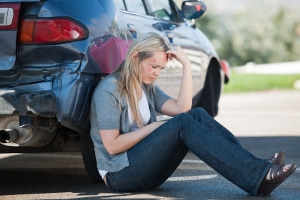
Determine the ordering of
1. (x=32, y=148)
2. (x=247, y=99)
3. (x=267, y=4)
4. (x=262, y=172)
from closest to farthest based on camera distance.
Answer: (x=262, y=172)
(x=32, y=148)
(x=247, y=99)
(x=267, y=4)

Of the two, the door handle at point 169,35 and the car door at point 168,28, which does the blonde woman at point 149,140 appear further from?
the door handle at point 169,35

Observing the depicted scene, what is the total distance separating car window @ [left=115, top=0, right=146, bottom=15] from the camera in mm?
6516

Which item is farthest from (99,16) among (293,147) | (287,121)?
(287,121)

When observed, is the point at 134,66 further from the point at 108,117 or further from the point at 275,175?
the point at 275,175

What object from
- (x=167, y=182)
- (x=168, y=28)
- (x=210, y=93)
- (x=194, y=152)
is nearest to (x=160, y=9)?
(x=168, y=28)

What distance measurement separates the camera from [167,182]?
627 cm

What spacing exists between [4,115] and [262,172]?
1568 millimetres

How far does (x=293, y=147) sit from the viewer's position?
8.52 metres

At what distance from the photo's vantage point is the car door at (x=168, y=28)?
671 centimetres

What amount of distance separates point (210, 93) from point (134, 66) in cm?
319

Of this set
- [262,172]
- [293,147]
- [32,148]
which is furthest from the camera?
[293,147]

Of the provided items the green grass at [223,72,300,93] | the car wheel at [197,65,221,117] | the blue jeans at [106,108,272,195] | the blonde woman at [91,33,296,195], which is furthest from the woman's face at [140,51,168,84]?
the green grass at [223,72,300,93]

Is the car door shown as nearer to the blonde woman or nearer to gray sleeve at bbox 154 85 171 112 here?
gray sleeve at bbox 154 85 171 112

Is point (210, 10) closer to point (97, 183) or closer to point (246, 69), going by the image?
point (246, 69)
